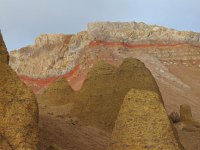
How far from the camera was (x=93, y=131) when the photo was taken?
17.6 meters

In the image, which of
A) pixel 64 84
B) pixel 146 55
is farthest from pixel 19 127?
pixel 146 55

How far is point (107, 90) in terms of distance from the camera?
68.2 feet

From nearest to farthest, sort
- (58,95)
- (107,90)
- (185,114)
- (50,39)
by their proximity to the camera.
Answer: (107,90) → (185,114) → (58,95) → (50,39)

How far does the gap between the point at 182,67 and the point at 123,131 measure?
154 ft

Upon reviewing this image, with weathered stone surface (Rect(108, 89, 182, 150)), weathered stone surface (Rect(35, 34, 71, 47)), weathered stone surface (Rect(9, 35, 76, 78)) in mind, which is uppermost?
weathered stone surface (Rect(108, 89, 182, 150))

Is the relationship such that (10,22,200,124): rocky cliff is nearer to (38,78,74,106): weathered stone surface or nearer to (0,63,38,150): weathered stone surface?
(38,78,74,106): weathered stone surface

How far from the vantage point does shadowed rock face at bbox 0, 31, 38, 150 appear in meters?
8.52

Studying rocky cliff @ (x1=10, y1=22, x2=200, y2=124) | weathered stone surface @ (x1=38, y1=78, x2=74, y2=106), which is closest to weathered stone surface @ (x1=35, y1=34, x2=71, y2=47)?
rocky cliff @ (x1=10, y1=22, x2=200, y2=124)

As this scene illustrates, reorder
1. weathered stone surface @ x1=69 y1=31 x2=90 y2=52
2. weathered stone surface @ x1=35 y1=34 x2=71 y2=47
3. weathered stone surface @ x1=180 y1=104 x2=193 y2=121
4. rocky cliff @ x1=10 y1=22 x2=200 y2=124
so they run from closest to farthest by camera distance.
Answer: weathered stone surface @ x1=180 y1=104 x2=193 y2=121, rocky cliff @ x1=10 y1=22 x2=200 y2=124, weathered stone surface @ x1=69 y1=31 x2=90 y2=52, weathered stone surface @ x1=35 y1=34 x2=71 y2=47

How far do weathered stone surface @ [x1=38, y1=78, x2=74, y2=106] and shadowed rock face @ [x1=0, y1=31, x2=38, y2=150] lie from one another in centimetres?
1940

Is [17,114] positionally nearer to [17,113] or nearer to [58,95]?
[17,113]

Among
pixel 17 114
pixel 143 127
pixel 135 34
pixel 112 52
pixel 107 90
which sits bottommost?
pixel 112 52

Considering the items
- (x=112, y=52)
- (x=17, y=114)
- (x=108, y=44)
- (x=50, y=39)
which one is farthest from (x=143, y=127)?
(x=50, y=39)

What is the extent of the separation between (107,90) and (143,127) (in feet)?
36.2
